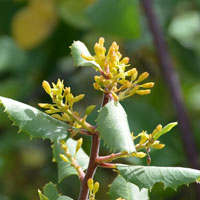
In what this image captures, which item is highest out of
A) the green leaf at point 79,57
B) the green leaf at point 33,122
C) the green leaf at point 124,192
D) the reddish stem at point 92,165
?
the green leaf at point 79,57

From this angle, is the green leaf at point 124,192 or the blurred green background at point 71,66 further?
the blurred green background at point 71,66

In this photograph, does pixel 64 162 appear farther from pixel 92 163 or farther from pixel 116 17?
pixel 116 17

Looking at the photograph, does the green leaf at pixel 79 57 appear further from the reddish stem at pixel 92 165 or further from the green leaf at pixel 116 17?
the green leaf at pixel 116 17

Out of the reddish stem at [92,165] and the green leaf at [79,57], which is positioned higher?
the green leaf at [79,57]

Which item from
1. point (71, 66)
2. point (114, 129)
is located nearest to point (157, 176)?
point (114, 129)

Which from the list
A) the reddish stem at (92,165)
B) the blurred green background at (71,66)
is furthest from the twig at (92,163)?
the blurred green background at (71,66)
